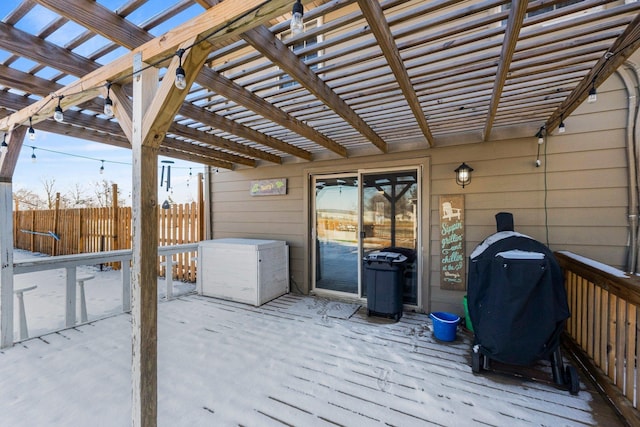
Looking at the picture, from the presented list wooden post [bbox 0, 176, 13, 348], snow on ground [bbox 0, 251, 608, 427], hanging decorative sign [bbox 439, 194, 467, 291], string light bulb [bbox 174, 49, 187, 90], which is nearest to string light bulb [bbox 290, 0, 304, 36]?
string light bulb [bbox 174, 49, 187, 90]

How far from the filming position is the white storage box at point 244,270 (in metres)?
4.16

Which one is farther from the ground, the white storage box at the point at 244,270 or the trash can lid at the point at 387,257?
the trash can lid at the point at 387,257

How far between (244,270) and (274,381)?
218 centimetres

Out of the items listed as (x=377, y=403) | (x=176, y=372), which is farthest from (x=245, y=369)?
(x=377, y=403)

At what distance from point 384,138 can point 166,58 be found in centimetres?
290

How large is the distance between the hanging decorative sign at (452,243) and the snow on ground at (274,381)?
2.44 feet

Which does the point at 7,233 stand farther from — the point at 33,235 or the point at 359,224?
the point at 33,235

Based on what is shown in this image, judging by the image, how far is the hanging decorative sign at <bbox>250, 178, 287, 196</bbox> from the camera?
16.2 ft

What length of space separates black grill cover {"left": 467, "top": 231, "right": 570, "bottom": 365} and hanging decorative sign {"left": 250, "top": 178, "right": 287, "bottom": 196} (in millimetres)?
3524

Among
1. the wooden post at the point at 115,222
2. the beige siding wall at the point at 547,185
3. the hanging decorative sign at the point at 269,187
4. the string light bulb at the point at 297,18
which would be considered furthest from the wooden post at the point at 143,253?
the wooden post at the point at 115,222

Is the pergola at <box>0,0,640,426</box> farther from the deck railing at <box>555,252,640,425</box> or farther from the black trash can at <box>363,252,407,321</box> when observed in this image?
the black trash can at <box>363,252,407,321</box>

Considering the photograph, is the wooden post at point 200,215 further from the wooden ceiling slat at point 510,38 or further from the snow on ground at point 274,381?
the wooden ceiling slat at point 510,38

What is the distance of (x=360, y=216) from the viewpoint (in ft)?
Result: 14.1

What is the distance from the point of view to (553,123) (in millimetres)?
2891
